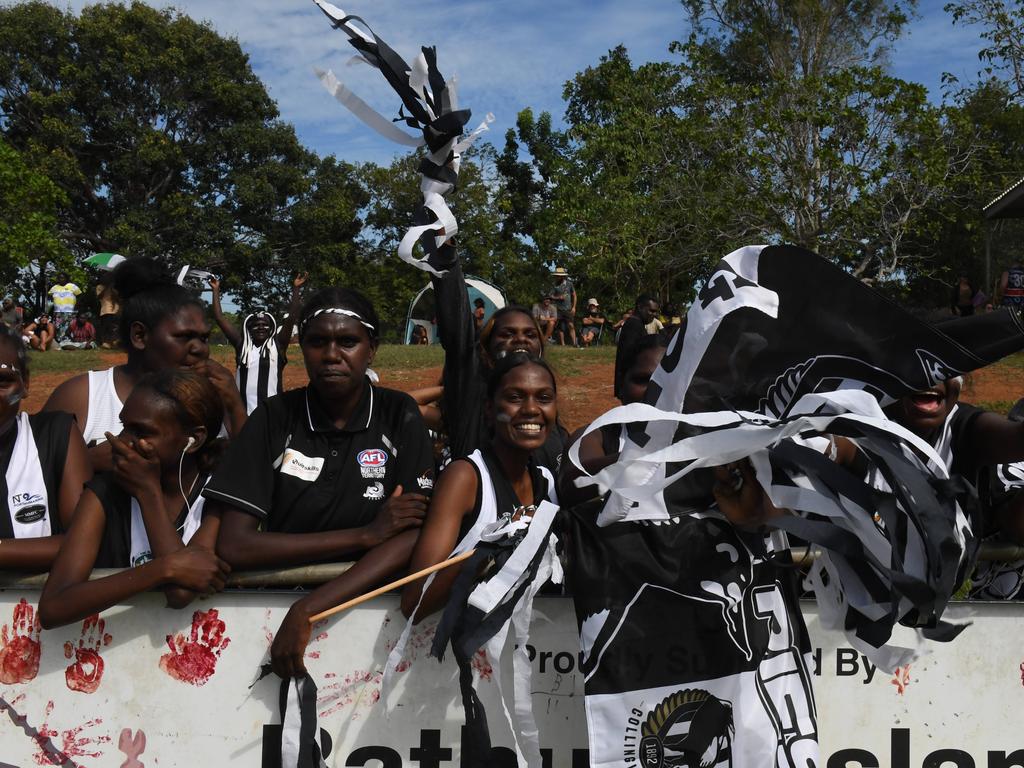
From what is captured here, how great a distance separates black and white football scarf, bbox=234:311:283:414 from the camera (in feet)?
25.7

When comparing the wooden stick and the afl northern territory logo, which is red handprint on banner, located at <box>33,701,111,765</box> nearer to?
the wooden stick

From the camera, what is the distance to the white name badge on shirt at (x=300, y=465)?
2861 millimetres

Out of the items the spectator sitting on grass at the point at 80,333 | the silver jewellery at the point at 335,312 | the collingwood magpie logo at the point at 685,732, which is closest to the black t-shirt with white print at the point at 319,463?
the silver jewellery at the point at 335,312

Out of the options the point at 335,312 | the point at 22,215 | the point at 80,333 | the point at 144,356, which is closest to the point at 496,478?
the point at 335,312

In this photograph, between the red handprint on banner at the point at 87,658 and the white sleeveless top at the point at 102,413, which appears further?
the white sleeveless top at the point at 102,413

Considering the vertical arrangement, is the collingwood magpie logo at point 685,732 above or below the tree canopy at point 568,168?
below

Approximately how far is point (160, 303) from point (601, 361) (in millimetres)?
12404

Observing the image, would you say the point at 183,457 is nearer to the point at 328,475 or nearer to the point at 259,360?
the point at 328,475

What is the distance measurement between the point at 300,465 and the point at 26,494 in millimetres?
873

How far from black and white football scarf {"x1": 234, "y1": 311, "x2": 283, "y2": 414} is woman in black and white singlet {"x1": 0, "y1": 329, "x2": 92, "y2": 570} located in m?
4.62

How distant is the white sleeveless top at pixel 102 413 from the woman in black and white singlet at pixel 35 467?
0.54m

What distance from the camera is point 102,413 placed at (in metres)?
3.71

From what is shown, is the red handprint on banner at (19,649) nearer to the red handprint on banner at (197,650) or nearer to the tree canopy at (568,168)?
the red handprint on banner at (197,650)

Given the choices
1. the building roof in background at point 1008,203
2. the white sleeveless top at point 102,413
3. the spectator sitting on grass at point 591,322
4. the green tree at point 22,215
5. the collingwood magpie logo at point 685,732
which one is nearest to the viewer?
the collingwood magpie logo at point 685,732
